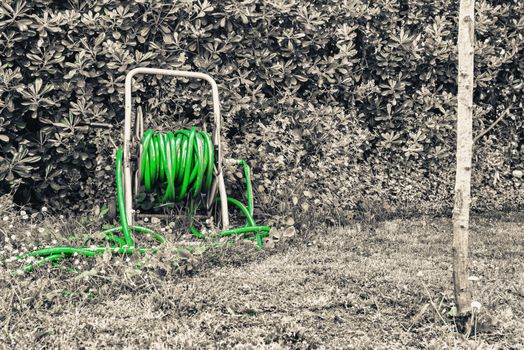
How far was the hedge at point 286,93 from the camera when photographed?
5.06 metres

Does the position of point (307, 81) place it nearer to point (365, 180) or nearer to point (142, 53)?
point (365, 180)

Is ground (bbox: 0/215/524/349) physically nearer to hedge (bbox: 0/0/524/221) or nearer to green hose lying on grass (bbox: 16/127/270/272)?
green hose lying on grass (bbox: 16/127/270/272)

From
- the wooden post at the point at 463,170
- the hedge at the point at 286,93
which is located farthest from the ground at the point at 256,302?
the hedge at the point at 286,93

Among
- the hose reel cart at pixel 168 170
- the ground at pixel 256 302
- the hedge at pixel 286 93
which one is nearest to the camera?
the ground at pixel 256 302

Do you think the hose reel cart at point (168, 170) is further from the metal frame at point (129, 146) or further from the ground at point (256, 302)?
the ground at point (256, 302)

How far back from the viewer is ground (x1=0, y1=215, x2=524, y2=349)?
290cm

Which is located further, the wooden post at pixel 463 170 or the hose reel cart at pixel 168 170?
the hose reel cart at pixel 168 170

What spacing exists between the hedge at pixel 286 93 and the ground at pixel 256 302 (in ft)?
3.86

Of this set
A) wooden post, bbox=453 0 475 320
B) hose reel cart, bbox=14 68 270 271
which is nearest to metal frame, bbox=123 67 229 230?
hose reel cart, bbox=14 68 270 271

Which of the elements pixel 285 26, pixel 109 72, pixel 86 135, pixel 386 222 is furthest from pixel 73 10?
pixel 386 222

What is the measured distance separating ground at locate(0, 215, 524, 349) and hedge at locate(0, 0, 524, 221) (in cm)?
118

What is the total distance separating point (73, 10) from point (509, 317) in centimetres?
401

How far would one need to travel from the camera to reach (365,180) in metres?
6.10

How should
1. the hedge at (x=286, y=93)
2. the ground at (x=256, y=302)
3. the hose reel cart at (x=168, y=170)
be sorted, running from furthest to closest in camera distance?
1. the hedge at (x=286, y=93)
2. the hose reel cart at (x=168, y=170)
3. the ground at (x=256, y=302)
